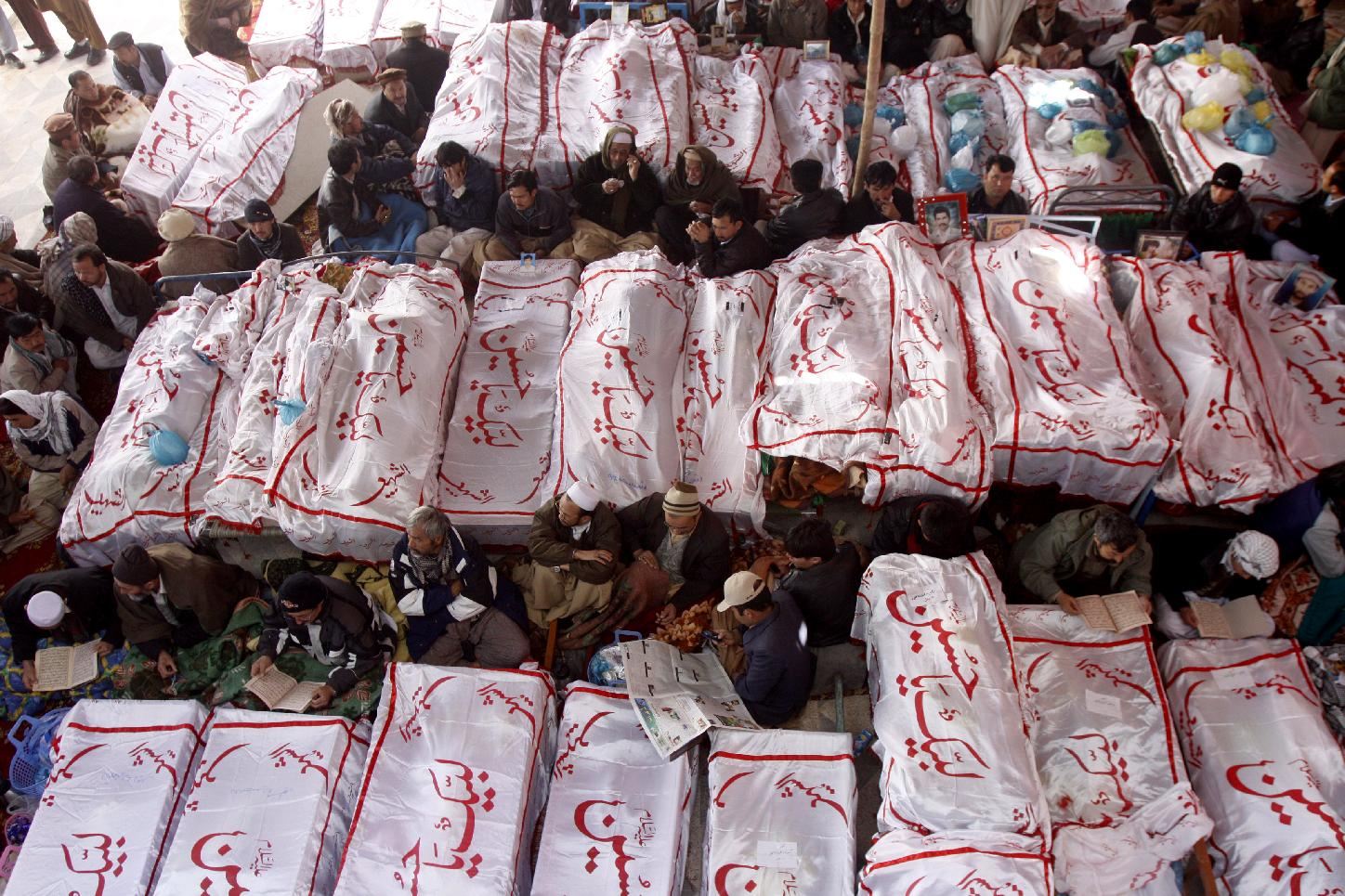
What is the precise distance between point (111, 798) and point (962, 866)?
12.8 ft

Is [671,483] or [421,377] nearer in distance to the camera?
[671,483]

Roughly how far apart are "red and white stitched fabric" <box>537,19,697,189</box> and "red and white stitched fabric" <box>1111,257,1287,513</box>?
355 cm

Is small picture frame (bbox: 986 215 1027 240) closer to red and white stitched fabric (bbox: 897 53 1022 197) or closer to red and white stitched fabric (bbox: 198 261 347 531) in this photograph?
red and white stitched fabric (bbox: 897 53 1022 197)

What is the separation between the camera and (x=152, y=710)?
190 inches

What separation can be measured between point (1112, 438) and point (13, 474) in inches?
280

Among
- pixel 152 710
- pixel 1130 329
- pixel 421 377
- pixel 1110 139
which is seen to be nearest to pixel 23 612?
pixel 152 710

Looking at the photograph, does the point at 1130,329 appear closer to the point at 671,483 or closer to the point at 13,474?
the point at 671,483

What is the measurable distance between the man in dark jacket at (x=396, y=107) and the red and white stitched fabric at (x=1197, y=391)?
19.5 feet

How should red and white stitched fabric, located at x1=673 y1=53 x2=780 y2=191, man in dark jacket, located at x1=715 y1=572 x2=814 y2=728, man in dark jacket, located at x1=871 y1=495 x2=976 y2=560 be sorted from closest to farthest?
1. man in dark jacket, located at x1=715 y1=572 x2=814 y2=728
2. man in dark jacket, located at x1=871 y1=495 x2=976 y2=560
3. red and white stitched fabric, located at x1=673 y1=53 x2=780 y2=191

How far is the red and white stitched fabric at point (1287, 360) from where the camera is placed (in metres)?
5.30

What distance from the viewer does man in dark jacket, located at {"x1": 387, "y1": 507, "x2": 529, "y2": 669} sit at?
5133 millimetres

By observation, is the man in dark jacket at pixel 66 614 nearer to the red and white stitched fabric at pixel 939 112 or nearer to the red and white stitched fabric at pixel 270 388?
the red and white stitched fabric at pixel 270 388

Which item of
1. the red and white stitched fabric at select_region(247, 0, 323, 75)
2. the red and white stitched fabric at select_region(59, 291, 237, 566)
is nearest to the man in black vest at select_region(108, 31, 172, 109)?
the red and white stitched fabric at select_region(247, 0, 323, 75)

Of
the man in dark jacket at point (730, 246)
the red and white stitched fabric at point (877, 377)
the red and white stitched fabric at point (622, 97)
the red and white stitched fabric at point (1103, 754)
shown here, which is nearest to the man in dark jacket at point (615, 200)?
the red and white stitched fabric at point (622, 97)
